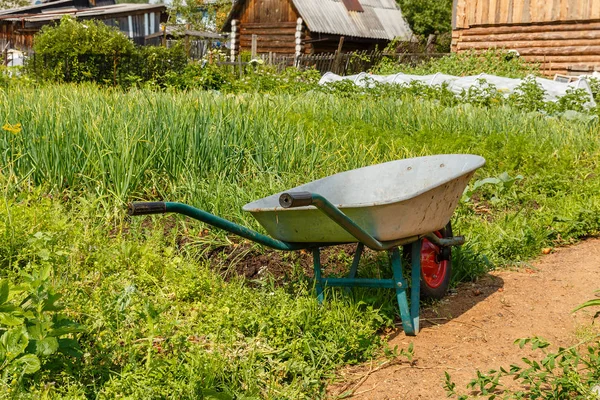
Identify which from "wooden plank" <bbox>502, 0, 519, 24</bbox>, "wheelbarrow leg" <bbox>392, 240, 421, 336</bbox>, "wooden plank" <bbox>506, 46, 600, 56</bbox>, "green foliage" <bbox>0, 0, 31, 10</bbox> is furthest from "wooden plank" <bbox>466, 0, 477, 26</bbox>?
"green foliage" <bbox>0, 0, 31, 10</bbox>

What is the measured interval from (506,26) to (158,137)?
1435 centimetres

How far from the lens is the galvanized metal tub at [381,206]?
10.6ft

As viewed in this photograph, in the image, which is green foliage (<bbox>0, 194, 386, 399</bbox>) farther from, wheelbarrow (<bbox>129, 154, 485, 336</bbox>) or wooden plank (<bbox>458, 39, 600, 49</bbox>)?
wooden plank (<bbox>458, 39, 600, 49</bbox>)

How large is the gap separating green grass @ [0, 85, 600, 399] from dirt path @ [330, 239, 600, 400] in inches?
5.9

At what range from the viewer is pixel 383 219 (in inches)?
128

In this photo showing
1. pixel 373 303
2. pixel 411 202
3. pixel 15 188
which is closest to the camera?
pixel 411 202

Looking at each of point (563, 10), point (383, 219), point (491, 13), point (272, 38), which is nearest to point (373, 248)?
point (383, 219)

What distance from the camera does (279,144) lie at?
16.9 feet

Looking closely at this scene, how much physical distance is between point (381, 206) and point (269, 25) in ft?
72.6

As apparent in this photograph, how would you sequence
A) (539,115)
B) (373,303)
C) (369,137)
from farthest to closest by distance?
1. (539,115)
2. (369,137)
3. (373,303)

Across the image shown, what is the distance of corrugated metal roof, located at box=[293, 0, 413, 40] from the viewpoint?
23453mm

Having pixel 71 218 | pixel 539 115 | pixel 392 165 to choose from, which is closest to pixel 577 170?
pixel 539 115

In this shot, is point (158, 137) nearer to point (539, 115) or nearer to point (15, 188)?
point (15, 188)

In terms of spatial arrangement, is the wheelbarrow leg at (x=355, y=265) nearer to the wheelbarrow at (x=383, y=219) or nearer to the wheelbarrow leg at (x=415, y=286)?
the wheelbarrow at (x=383, y=219)
